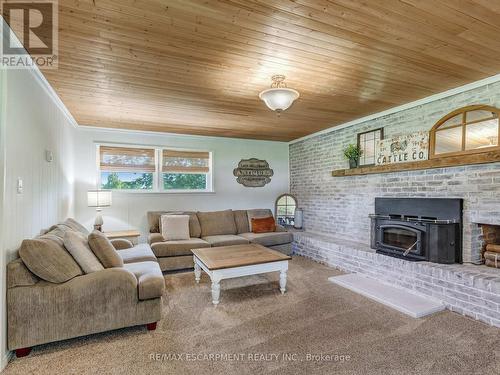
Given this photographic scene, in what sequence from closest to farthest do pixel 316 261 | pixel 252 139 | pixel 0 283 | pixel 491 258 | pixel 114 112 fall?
pixel 0 283 < pixel 491 258 < pixel 114 112 < pixel 316 261 < pixel 252 139

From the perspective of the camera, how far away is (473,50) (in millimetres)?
2344

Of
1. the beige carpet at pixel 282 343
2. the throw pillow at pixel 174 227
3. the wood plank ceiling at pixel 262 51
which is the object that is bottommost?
the beige carpet at pixel 282 343

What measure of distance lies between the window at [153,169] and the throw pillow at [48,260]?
296 centimetres

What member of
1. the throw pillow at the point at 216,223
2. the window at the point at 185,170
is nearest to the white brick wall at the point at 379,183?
the throw pillow at the point at 216,223

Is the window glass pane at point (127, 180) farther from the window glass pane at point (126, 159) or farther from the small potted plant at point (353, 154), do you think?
the small potted plant at point (353, 154)

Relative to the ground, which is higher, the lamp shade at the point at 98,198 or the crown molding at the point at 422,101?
the crown molding at the point at 422,101

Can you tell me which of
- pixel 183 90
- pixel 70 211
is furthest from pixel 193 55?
pixel 70 211

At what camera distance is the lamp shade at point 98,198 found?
14.2 ft

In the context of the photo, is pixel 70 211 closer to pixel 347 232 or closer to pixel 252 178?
pixel 252 178

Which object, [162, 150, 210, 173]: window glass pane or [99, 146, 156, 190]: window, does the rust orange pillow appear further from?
[99, 146, 156, 190]: window

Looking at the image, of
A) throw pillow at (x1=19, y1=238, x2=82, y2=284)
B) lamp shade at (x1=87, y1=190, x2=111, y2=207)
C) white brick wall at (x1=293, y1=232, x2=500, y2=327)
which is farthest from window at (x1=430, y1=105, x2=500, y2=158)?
lamp shade at (x1=87, y1=190, x2=111, y2=207)

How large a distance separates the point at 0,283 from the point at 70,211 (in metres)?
2.70

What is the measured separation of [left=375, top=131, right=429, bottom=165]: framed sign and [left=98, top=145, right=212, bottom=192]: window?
3289mm

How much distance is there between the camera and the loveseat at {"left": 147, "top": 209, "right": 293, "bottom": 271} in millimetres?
4137
